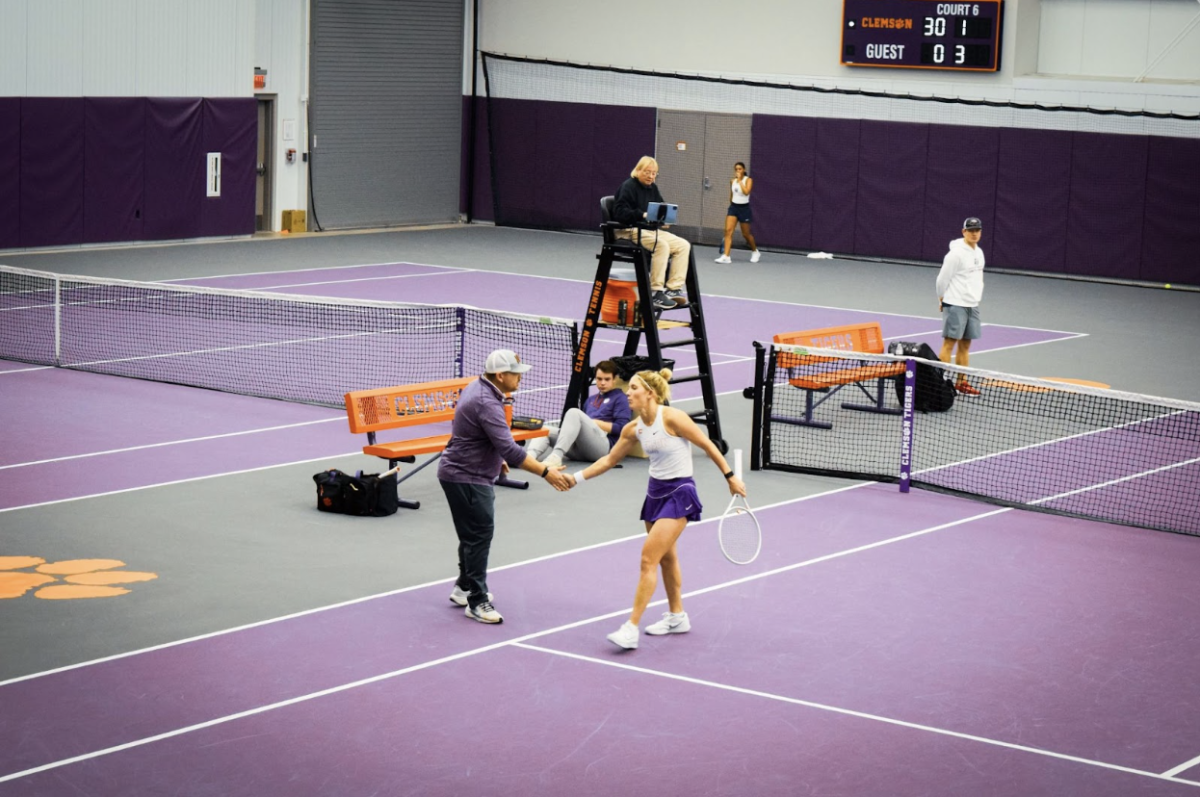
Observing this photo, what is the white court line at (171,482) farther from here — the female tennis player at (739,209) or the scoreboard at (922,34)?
the scoreboard at (922,34)

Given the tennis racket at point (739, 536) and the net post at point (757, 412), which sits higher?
the net post at point (757, 412)

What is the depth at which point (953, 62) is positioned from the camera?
34.3 metres

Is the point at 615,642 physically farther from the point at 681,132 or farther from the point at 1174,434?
the point at 681,132

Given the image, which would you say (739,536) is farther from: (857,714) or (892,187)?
(892,187)

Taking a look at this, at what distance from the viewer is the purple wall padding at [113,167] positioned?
32.1 m

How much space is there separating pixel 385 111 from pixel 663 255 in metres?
23.7

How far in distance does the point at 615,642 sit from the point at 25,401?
32.4 feet

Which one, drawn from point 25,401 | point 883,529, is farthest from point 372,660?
point 25,401

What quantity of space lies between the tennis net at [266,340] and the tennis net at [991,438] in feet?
8.55

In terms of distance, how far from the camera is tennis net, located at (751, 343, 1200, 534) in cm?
1537

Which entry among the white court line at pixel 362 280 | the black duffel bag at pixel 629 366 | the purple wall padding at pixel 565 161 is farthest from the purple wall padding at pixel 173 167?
the black duffel bag at pixel 629 366

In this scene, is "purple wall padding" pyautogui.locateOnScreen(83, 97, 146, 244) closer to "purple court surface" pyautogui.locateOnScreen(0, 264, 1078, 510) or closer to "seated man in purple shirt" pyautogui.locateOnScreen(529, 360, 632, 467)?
"purple court surface" pyautogui.locateOnScreen(0, 264, 1078, 510)

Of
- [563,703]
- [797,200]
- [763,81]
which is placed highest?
[763,81]

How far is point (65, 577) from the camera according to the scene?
39.5 feet
